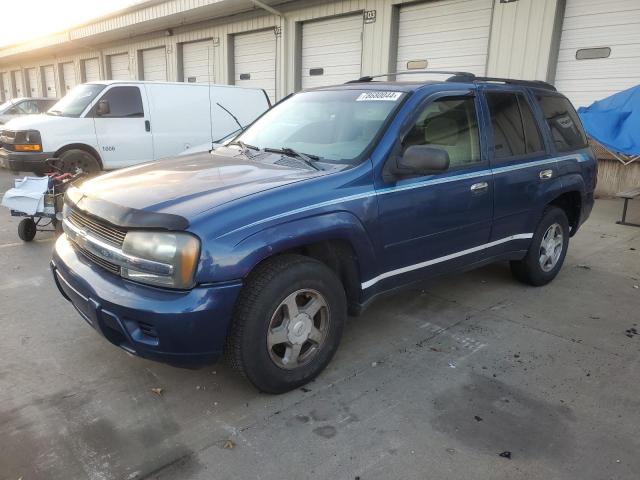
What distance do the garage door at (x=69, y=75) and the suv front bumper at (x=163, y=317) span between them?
26.9m

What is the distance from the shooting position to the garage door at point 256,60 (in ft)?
49.5

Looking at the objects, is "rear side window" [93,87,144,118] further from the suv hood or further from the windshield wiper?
the windshield wiper

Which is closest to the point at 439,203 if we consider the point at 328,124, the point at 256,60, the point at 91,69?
the point at 328,124

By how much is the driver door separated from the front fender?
0.19 metres

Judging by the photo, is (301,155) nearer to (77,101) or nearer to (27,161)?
(27,161)

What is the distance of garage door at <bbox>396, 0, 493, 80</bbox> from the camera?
10.4m

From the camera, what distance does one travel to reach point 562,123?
4.84 m

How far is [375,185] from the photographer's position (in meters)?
3.21

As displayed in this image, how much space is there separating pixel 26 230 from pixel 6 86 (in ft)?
115

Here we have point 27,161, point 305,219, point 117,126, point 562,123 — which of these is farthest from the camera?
point 117,126

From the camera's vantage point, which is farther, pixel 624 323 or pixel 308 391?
pixel 624 323

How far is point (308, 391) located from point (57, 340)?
6.27ft

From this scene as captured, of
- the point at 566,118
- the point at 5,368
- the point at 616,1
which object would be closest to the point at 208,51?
the point at 616,1

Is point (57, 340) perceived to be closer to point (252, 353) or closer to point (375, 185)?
point (252, 353)
